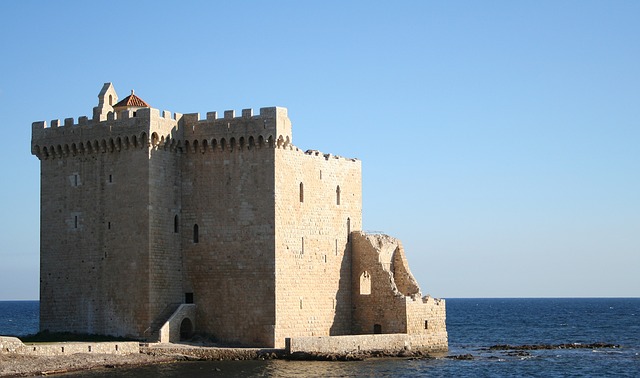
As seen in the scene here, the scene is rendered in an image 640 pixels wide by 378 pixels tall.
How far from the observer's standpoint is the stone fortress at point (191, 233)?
43094mm

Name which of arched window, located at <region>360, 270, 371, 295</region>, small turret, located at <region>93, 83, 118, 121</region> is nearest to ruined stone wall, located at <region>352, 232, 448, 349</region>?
arched window, located at <region>360, 270, 371, 295</region>

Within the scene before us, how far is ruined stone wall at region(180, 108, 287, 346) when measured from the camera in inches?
1689

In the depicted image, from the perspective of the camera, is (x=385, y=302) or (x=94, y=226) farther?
(x=385, y=302)

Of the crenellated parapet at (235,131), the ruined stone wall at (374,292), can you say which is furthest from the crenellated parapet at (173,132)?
the ruined stone wall at (374,292)

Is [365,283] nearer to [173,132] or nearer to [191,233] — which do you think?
[191,233]

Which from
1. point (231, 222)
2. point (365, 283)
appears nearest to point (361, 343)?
point (365, 283)

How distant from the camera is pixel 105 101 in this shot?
46.7 metres

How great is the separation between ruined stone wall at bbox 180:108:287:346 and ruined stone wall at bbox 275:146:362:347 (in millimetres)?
604

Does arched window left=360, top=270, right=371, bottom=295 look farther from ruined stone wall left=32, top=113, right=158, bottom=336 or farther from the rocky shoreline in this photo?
ruined stone wall left=32, top=113, right=158, bottom=336

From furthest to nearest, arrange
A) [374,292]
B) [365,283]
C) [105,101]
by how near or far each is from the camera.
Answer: [365,283]
[374,292]
[105,101]

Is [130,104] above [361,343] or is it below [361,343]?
above

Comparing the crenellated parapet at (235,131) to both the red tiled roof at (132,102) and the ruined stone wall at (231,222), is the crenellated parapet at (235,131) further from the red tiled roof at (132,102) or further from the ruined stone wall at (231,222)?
the red tiled roof at (132,102)

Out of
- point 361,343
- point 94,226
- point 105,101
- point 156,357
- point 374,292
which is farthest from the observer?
point 374,292

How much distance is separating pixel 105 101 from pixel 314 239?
11.2 meters
